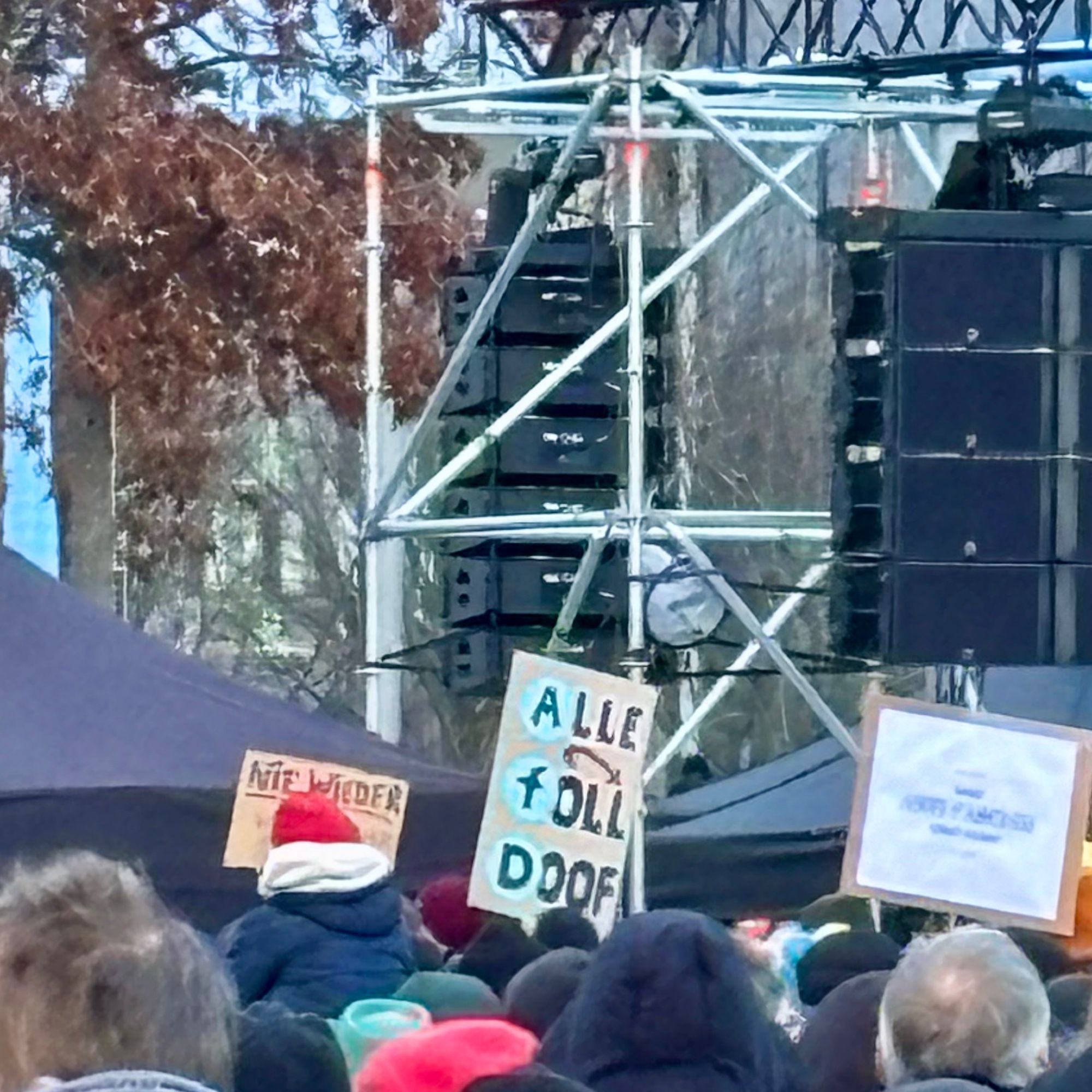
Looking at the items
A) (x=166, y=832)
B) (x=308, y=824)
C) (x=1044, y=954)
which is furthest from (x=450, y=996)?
(x=166, y=832)

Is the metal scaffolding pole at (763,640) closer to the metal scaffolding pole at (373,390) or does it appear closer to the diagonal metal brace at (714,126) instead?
the diagonal metal brace at (714,126)

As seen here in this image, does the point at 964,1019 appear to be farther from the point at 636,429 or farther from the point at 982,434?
the point at 636,429

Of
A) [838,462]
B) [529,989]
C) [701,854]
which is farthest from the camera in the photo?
[701,854]

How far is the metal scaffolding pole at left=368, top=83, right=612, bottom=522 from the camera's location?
26.0 feet

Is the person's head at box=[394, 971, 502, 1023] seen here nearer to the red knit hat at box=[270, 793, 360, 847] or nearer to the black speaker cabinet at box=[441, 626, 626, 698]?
the red knit hat at box=[270, 793, 360, 847]

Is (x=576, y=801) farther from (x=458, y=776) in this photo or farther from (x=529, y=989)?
(x=529, y=989)

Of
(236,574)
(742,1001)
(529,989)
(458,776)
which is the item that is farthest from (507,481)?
(236,574)

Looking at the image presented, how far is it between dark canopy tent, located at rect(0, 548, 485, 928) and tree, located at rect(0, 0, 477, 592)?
554 centimetres

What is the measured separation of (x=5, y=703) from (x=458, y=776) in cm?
164

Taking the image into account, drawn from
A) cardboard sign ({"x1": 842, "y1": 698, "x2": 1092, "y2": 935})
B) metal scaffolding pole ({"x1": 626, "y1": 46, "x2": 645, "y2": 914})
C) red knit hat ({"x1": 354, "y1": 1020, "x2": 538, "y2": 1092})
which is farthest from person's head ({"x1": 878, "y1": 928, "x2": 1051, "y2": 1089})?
metal scaffolding pole ({"x1": 626, "y1": 46, "x2": 645, "y2": 914})

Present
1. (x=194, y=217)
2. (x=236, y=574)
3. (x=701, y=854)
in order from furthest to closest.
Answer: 1. (x=236, y=574)
2. (x=194, y=217)
3. (x=701, y=854)

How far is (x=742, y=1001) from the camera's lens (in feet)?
10.0

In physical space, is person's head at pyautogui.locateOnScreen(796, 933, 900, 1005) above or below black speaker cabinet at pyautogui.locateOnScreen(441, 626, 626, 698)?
below

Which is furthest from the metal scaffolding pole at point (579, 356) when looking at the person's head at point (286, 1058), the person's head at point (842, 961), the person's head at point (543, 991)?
the person's head at point (286, 1058)
